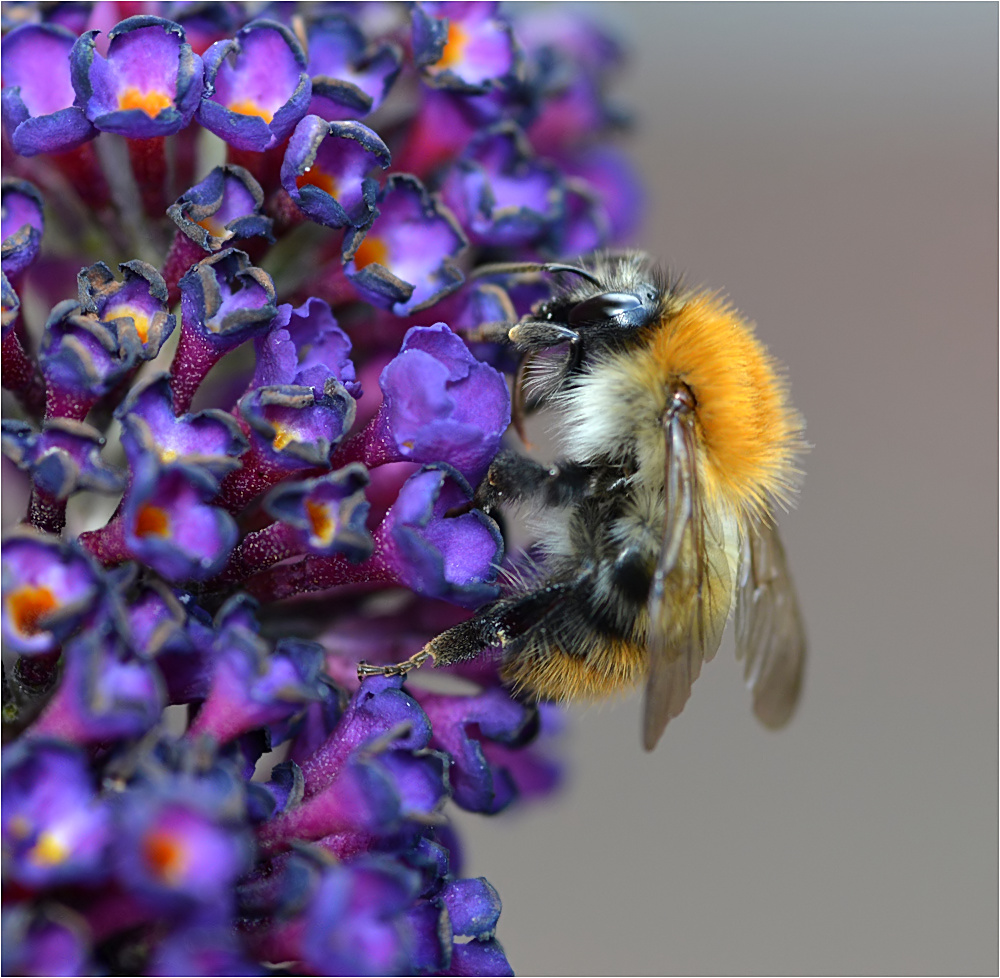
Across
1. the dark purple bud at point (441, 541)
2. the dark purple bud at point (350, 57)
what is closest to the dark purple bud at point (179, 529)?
the dark purple bud at point (441, 541)

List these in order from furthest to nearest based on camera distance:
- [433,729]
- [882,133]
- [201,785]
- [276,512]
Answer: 1. [882,133]
2. [433,729]
3. [276,512]
4. [201,785]

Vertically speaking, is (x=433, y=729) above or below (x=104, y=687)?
below

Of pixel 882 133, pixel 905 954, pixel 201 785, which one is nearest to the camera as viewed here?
pixel 201 785

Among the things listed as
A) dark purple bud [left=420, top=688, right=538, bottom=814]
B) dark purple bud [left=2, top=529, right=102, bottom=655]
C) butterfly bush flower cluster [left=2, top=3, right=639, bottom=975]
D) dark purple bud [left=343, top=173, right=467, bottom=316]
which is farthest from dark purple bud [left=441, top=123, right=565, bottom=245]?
dark purple bud [left=2, top=529, right=102, bottom=655]

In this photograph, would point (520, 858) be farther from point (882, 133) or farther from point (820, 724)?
point (882, 133)

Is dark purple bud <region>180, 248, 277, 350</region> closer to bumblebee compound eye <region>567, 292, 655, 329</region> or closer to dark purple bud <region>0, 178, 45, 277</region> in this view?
dark purple bud <region>0, 178, 45, 277</region>

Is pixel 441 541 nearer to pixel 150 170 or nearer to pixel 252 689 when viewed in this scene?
pixel 252 689

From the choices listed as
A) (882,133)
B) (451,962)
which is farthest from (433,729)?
(882,133)

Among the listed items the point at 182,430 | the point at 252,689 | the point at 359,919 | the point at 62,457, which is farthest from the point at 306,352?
the point at 359,919
